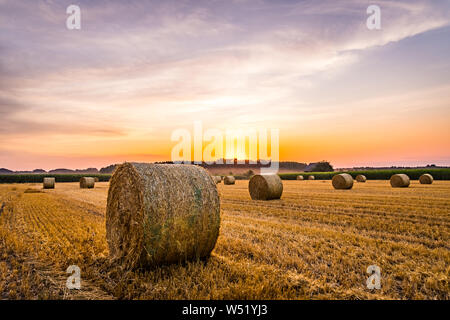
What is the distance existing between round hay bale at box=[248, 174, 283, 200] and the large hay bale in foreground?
1106cm

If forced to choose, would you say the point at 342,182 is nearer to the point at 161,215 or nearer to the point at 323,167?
the point at 161,215

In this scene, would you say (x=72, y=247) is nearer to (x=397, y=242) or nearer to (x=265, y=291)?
(x=265, y=291)

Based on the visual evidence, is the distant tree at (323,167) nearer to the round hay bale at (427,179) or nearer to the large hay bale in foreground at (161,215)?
the round hay bale at (427,179)

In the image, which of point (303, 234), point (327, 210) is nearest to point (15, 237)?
point (303, 234)

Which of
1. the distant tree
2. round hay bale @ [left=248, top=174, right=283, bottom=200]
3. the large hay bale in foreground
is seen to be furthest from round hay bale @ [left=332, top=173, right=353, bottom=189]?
the distant tree

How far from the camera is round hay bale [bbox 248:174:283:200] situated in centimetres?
1725

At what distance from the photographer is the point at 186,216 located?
19.0ft

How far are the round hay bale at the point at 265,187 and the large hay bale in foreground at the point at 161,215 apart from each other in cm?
1106

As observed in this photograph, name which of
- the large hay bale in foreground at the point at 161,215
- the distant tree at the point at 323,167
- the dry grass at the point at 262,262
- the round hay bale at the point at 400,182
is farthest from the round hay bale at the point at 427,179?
the distant tree at the point at 323,167

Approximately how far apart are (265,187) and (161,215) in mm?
12172

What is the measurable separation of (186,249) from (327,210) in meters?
8.44

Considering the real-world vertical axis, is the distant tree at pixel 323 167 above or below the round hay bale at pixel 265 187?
above

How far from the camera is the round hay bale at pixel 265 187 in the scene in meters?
17.2

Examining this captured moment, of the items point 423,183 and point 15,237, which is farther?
point 423,183
